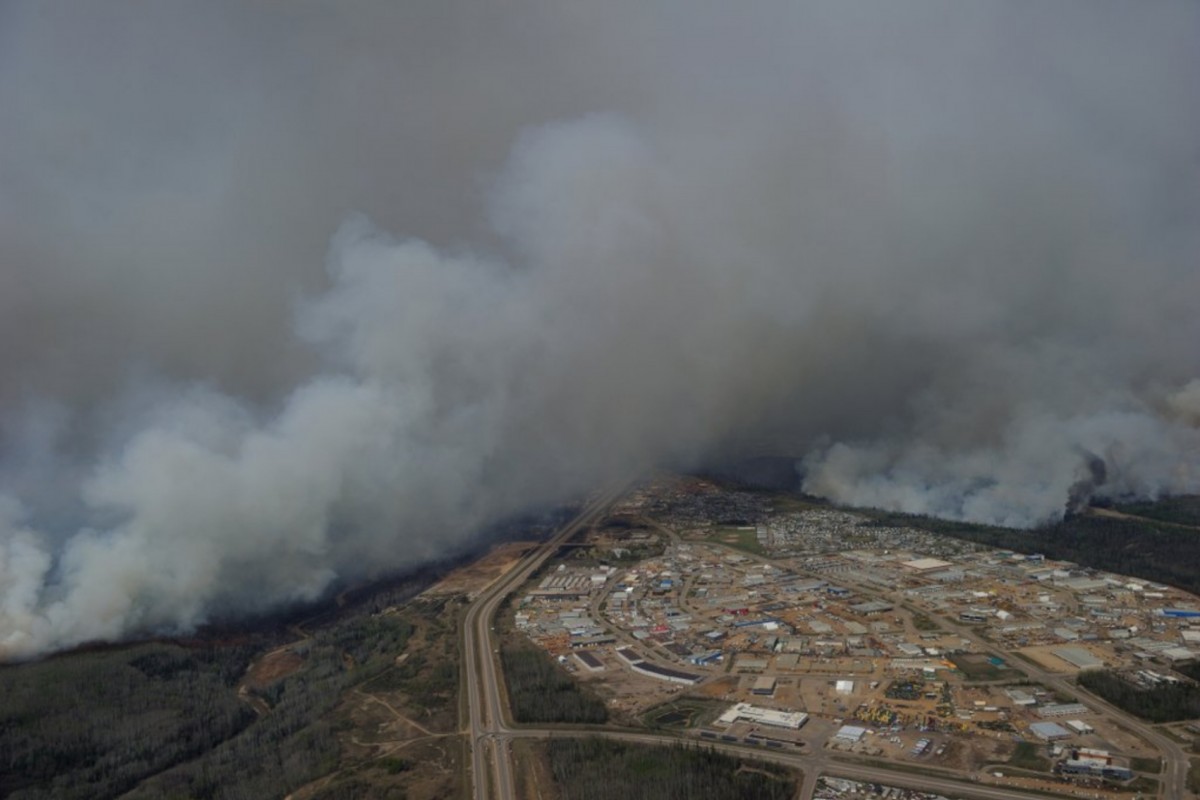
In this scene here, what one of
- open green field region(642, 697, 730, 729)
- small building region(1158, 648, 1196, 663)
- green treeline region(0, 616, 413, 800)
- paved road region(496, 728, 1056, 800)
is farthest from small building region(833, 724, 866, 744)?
green treeline region(0, 616, 413, 800)

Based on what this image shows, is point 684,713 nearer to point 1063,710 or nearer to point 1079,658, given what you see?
point 1063,710

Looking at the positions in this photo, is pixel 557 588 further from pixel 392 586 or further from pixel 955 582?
pixel 955 582

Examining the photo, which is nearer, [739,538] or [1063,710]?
[1063,710]

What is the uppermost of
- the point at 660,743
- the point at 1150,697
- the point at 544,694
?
the point at 1150,697

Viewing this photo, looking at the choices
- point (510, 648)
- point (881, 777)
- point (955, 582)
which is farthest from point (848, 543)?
point (881, 777)

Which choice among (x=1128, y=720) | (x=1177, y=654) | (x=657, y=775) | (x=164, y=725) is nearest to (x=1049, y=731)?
(x=1128, y=720)

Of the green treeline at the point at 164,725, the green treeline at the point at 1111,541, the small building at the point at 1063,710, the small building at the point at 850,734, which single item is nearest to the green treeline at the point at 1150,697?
the small building at the point at 1063,710

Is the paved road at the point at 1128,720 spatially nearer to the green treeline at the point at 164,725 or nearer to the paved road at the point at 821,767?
the paved road at the point at 821,767
